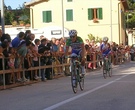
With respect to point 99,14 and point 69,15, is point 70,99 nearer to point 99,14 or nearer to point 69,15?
point 99,14

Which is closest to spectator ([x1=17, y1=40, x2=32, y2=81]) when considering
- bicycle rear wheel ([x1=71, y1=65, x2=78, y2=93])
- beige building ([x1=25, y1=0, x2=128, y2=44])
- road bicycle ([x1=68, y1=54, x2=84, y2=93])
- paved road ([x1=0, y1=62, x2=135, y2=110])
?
paved road ([x1=0, y1=62, x2=135, y2=110])

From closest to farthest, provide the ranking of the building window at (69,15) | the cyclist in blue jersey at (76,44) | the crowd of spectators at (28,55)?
1. the cyclist in blue jersey at (76,44)
2. the crowd of spectators at (28,55)
3. the building window at (69,15)

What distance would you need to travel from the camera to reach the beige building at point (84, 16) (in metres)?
60.7

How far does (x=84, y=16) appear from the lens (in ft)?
201

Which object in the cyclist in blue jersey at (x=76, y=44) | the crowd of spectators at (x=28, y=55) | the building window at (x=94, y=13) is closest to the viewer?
the cyclist in blue jersey at (x=76, y=44)

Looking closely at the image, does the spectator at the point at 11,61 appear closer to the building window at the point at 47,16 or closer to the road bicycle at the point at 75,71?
the road bicycle at the point at 75,71

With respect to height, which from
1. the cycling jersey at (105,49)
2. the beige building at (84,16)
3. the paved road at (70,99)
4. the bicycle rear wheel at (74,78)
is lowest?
the paved road at (70,99)

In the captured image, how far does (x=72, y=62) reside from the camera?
14445 millimetres

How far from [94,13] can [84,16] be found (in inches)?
54.0

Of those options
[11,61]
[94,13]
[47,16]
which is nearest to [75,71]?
[11,61]

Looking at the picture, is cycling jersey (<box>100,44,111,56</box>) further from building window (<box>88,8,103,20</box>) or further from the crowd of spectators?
building window (<box>88,8,103,20</box>)

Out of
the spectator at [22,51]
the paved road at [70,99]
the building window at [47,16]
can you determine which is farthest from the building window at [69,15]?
the paved road at [70,99]

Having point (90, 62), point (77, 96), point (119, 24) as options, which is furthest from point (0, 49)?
point (119, 24)

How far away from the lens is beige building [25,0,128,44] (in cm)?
6069
